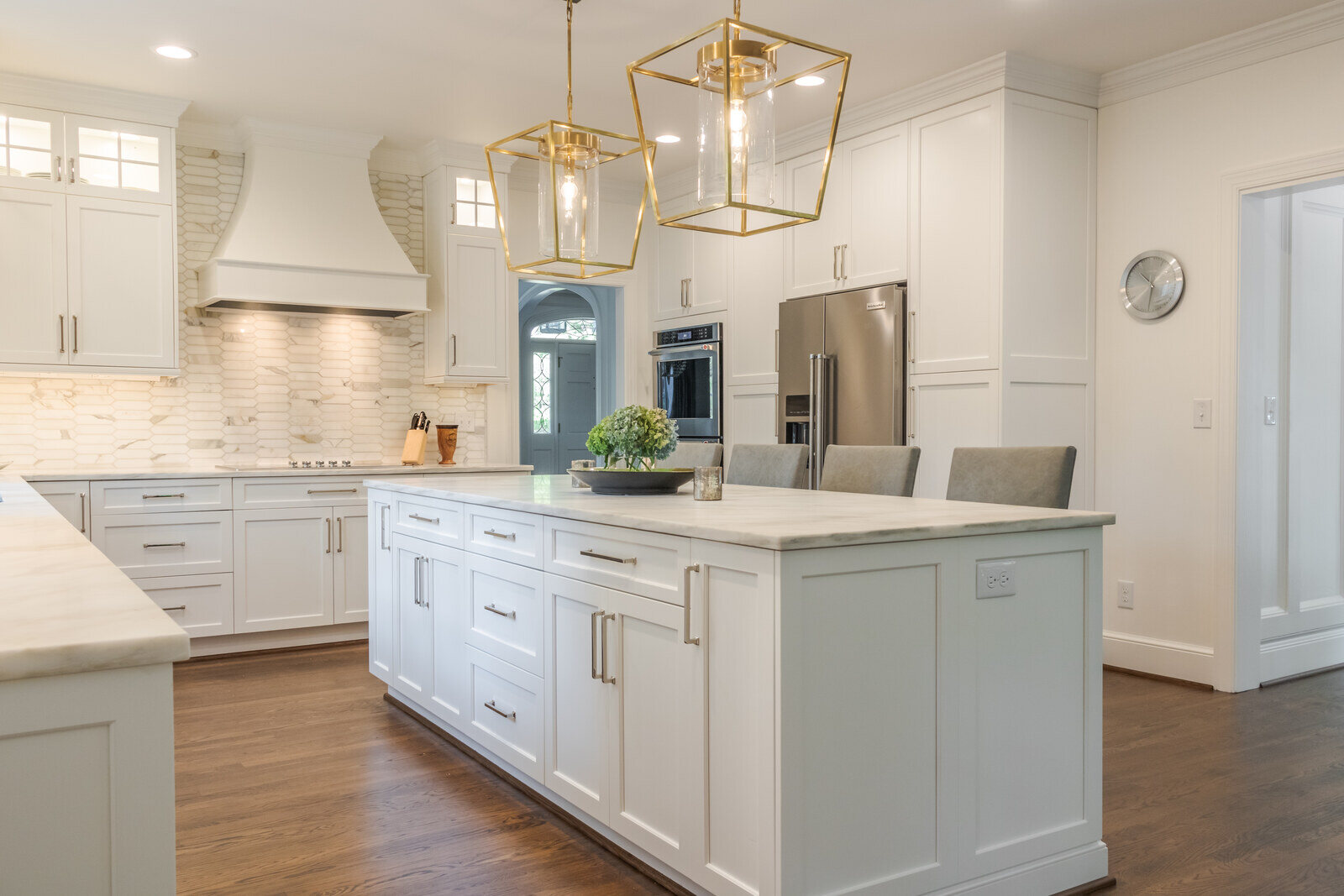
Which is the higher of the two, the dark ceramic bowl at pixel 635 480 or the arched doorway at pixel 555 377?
the arched doorway at pixel 555 377

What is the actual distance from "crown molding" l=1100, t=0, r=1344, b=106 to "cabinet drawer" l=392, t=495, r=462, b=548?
3.50 m

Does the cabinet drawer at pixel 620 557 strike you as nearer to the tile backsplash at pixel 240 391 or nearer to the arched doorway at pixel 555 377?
the tile backsplash at pixel 240 391

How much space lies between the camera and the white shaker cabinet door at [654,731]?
209 cm

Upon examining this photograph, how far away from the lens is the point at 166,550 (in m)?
4.61

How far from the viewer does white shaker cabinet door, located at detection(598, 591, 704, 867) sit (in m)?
2.09

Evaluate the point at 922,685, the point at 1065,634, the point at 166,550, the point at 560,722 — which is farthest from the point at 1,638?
the point at 166,550

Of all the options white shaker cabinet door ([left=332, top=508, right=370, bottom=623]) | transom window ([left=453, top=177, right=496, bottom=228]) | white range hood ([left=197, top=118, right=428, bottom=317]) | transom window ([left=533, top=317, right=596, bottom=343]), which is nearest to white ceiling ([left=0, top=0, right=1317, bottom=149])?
white range hood ([left=197, top=118, right=428, bottom=317])

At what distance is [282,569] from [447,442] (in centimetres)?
124

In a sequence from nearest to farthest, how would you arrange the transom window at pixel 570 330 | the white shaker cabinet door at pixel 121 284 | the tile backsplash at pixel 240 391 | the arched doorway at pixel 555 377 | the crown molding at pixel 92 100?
the crown molding at pixel 92 100 → the white shaker cabinet door at pixel 121 284 → the tile backsplash at pixel 240 391 → the arched doorway at pixel 555 377 → the transom window at pixel 570 330

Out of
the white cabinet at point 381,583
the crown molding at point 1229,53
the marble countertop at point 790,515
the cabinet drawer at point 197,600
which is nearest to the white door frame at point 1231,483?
the crown molding at point 1229,53

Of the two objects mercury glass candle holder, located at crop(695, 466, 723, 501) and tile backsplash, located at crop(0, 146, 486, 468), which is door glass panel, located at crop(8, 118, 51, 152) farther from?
mercury glass candle holder, located at crop(695, 466, 723, 501)

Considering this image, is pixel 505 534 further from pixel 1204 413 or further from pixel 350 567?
pixel 1204 413

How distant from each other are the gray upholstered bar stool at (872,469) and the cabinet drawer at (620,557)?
3.74ft

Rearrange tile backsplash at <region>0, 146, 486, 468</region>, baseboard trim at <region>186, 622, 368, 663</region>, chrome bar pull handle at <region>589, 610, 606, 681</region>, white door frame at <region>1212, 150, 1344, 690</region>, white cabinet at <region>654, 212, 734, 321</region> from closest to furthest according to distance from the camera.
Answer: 1. chrome bar pull handle at <region>589, 610, 606, 681</region>
2. white door frame at <region>1212, 150, 1344, 690</region>
3. baseboard trim at <region>186, 622, 368, 663</region>
4. tile backsplash at <region>0, 146, 486, 468</region>
5. white cabinet at <region>654, 212, 734, 321</region>
